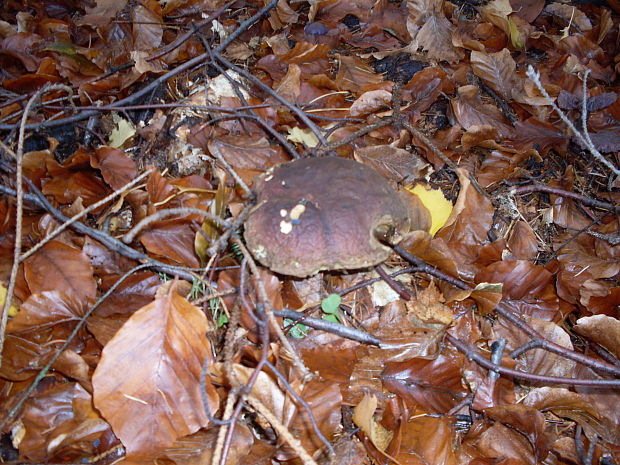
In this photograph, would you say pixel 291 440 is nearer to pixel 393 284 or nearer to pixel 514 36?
pixel 393 284

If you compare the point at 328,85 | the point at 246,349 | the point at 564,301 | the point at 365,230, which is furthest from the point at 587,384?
the point at 328,85

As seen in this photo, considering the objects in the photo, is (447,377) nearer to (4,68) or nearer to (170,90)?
(170,90)

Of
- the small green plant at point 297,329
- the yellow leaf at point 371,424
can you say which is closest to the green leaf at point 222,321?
the small green plant at point 297,329

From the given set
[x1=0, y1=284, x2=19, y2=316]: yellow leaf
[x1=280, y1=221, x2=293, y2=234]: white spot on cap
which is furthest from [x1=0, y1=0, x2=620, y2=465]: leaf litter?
[x1=280, y1=221, x2=293, y2=234]: white spot on cap

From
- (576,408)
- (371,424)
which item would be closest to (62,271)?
(371,424)

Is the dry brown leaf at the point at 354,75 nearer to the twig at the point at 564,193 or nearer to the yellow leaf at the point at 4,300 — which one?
the twig at the point at 564,193

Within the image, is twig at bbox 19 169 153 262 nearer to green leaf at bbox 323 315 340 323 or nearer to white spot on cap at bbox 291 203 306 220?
white spot on cap at bbox 291 203 306 220
